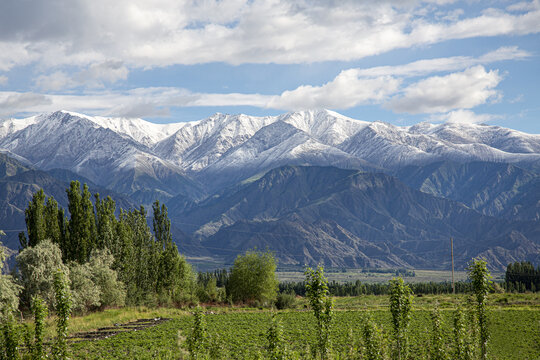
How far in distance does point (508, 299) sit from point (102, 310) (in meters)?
105

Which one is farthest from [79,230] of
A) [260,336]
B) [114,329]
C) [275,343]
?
[275,343]

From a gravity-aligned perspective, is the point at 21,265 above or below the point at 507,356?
above

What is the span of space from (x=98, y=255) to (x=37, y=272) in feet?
60.9

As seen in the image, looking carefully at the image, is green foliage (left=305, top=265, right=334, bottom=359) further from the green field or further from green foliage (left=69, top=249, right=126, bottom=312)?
green foliage (left=69, top=249, right=126, bottom=312)

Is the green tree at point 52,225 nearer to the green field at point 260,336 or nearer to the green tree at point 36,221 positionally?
the green tree at point 36,221

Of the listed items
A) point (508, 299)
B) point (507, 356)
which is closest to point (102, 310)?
point (507, 356)

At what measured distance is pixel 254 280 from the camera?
12825 cm

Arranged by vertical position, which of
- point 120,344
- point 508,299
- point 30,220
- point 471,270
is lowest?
point 508,299

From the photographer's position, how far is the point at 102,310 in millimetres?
89875

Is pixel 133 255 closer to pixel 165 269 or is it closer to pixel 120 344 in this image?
pixel 165 269

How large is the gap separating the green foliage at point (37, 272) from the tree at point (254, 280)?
56.0 meters

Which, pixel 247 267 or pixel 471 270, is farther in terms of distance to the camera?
pixel 247 267

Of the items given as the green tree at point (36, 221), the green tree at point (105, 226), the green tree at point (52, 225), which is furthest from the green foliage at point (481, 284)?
the green tree at point (52, 225)

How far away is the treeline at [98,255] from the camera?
271 ft
